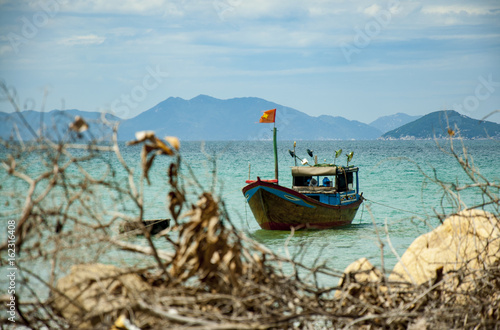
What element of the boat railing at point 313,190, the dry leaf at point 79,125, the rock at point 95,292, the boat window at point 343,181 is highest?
the dry leaf at point 79,125

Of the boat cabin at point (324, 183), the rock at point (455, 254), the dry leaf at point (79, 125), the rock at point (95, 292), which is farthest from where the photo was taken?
the boat cabin at point (324, 183)

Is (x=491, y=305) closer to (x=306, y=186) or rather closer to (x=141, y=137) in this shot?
(x=141, y=137)

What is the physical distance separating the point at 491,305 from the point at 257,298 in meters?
2.07

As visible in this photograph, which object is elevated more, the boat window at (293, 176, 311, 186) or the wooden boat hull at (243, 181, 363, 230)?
the boat window at (293, 176, 311, 186)

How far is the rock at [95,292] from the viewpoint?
3.04 m

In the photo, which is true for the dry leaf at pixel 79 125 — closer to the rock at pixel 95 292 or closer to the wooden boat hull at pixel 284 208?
the rock at pixel 95 292

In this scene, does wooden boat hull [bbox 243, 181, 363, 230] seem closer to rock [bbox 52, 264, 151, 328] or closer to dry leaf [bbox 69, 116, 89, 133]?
rock [bbox 52, 264, 151, 328]

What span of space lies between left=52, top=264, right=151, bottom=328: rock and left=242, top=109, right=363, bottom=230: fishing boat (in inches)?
483

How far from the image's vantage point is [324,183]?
1789 centimetres

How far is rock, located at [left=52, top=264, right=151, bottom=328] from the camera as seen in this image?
3037mm

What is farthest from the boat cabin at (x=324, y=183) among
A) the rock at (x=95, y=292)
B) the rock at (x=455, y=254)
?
the rock at (x=95, y=292)

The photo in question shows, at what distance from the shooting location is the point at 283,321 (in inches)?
120

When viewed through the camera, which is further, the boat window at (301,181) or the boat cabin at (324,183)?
the boat window at (301,181)

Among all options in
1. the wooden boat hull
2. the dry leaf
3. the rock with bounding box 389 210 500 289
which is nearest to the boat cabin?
the wooden boat hull
